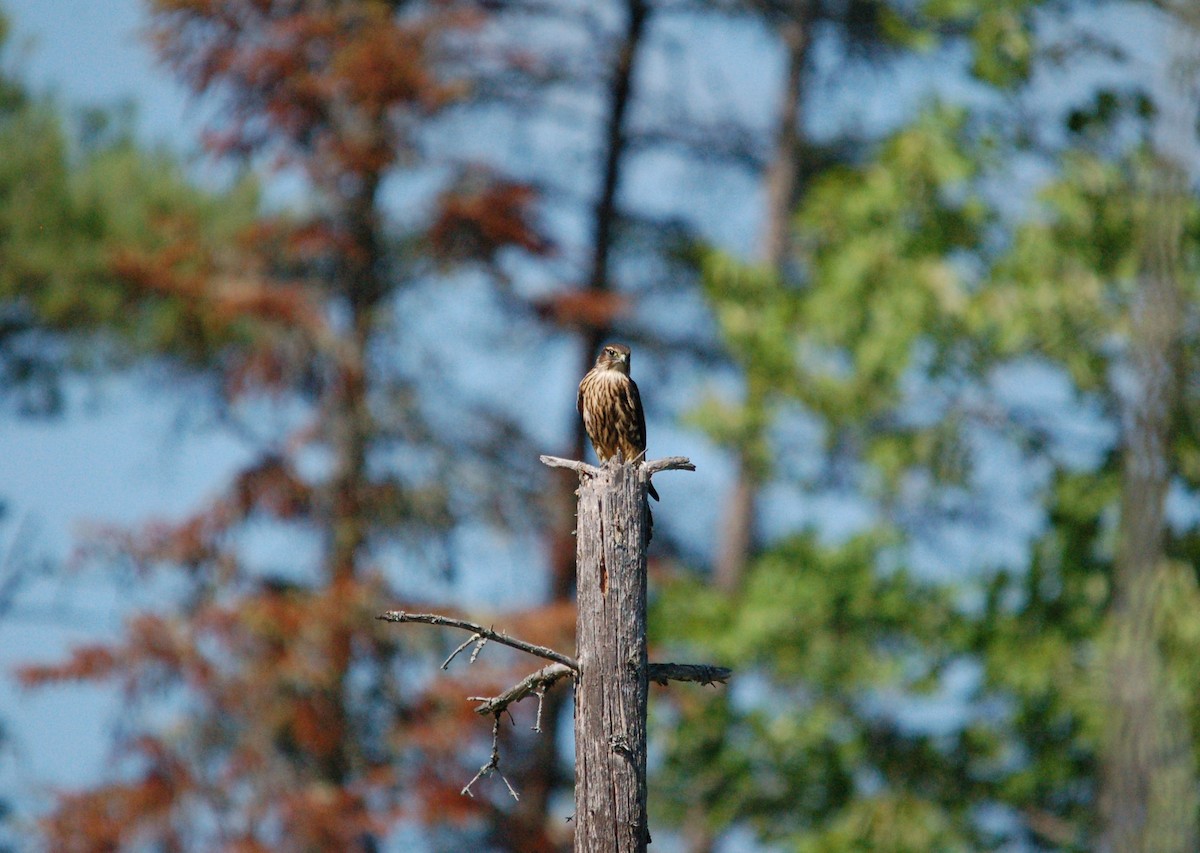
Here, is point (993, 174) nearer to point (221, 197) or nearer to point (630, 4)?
point (630, 4)

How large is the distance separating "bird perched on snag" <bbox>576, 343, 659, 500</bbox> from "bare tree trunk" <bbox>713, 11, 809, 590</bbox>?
805cm

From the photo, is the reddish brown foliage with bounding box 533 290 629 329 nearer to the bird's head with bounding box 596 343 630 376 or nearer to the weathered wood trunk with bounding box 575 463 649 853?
the bird's head with bounding box 596 343 630 376

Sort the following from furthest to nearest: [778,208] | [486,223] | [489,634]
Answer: [778,208], [486,223], [489,634]

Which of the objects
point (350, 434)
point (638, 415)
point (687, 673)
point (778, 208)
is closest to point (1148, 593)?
point (687, 673)

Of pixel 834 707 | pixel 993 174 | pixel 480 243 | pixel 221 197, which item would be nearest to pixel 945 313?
pixel 993 174

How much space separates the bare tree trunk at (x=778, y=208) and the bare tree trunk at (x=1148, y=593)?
11457mm

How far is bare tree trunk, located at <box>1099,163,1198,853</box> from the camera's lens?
16.5 feet

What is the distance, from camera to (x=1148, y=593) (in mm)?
5273

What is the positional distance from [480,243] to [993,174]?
A: 4.34 meters

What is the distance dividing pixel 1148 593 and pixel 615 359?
4.33 meters

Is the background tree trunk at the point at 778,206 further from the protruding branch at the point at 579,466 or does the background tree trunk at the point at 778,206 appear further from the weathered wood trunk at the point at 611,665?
the weathered wood trunk at the point at 611,665

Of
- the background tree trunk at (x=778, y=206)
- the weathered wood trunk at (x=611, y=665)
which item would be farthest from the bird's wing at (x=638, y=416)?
the background tree trunk at (x=778, y=206)

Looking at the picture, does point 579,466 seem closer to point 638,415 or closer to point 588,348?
point 638,415

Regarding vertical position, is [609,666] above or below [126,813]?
above
